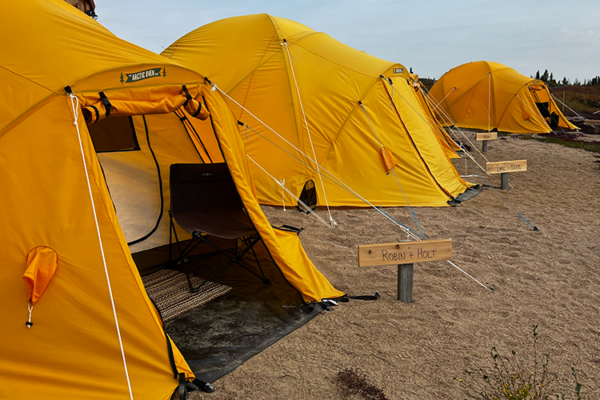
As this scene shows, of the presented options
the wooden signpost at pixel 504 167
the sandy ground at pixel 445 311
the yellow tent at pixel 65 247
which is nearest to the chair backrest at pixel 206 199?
A: the sandy ground at pixel 445 311

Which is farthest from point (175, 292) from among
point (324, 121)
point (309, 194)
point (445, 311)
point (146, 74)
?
point (324, 121)

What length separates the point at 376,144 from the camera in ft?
23.1

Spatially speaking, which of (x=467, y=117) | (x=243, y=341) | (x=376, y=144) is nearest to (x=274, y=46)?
(x=376, y=144)

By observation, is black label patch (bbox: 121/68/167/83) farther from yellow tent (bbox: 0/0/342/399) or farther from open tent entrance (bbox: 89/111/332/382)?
open tent entrance (bbox: 89/111/332/382)

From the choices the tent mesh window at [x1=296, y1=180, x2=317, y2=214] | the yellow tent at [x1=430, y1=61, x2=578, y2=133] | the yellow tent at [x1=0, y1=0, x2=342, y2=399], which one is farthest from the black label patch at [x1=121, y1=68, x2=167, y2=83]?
the yellow tent at [x1=430, y1=61, x2=578, y2=133]

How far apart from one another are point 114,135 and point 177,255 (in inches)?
49.0

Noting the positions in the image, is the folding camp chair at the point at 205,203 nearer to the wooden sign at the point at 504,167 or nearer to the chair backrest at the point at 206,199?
A: the chair backrest at the point at 206,199

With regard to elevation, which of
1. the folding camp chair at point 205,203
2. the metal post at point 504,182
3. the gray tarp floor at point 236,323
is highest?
the folding camp chair at point 205,203

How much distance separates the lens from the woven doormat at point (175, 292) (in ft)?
12.4

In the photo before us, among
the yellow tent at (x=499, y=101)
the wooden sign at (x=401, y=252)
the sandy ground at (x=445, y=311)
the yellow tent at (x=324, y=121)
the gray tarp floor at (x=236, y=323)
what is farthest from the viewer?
the yellow tent at (x=499, y=101)

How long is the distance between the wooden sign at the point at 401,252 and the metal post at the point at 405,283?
10 cm

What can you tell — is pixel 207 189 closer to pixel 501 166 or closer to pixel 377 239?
pixel 377 239

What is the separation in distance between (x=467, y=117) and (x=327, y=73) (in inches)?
416

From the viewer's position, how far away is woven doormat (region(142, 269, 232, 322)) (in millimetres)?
3785
